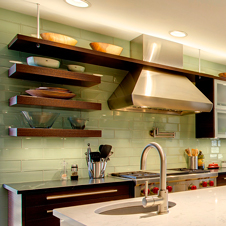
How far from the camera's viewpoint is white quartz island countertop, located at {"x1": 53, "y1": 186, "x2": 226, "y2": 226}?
135 centimetres

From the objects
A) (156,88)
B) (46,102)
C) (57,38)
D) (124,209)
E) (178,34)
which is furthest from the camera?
(178,34)

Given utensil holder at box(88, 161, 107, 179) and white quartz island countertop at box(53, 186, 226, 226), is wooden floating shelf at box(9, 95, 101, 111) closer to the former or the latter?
utensil holder at box(88, 161, 107, 179)

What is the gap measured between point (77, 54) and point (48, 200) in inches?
61.6

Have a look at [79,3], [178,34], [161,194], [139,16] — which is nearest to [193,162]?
[178,34]

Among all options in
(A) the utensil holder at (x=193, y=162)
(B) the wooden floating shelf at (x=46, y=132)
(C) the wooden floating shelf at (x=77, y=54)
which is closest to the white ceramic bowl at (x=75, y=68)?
(C) the wooden floating shelf at (x=77, y=54)

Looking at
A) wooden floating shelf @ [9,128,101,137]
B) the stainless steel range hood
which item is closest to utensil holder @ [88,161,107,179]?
wooden floating shelf @ [9,128,101,137]

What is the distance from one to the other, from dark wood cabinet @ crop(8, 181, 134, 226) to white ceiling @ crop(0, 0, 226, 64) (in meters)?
1.84

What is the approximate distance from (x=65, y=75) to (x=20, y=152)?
0.93m

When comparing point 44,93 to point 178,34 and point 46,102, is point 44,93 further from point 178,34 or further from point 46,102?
point 178,34

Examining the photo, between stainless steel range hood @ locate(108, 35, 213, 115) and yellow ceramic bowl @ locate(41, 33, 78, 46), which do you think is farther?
stainless steel range hood @ locate(108, 35, 213, 115)

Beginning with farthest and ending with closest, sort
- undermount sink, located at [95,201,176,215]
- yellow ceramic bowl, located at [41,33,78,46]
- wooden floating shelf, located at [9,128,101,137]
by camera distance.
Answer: yellow ceramic bowl, located at [41,33,78,46] → wooden floating shelf, located at [9,128,101,137] → undermount sink, located at [95,201,176,215]

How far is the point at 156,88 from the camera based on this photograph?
354 cm

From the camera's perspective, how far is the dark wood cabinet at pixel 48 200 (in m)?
2.44

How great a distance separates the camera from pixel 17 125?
9.78 feet
